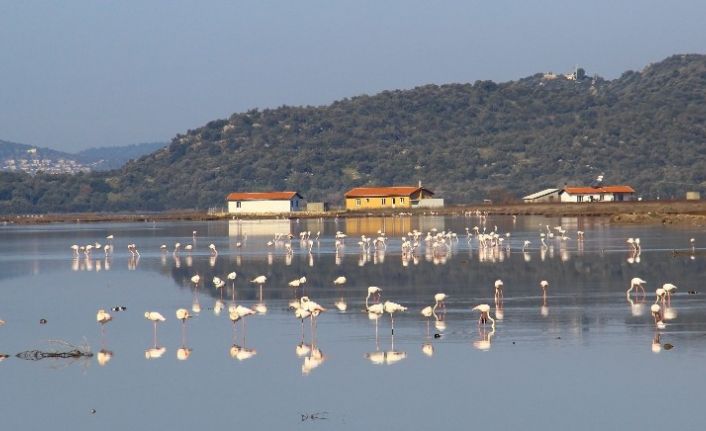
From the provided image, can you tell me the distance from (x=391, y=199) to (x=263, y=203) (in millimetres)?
12771

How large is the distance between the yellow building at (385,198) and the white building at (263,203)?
5976 millimetres

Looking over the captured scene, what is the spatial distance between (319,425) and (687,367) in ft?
20.8

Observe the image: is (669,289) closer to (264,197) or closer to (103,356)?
(103,356)

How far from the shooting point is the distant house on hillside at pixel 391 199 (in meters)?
129

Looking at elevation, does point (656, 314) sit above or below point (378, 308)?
below

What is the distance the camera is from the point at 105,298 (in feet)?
116

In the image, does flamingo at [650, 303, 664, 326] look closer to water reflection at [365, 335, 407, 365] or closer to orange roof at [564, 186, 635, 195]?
water reflection at [365, 335, 407, 365]

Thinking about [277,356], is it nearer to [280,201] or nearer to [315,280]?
[315,280]

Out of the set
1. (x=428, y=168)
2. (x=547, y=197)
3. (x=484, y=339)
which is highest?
(x=428, y=168)

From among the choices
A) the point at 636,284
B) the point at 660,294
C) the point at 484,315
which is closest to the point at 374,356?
the point at 484,315

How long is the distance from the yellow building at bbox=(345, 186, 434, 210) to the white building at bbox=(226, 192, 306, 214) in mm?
5976

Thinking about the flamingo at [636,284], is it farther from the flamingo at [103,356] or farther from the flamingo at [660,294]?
the flamingo at [103,356]

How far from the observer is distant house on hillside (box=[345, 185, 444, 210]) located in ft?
424

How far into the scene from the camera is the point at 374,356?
879 inches
